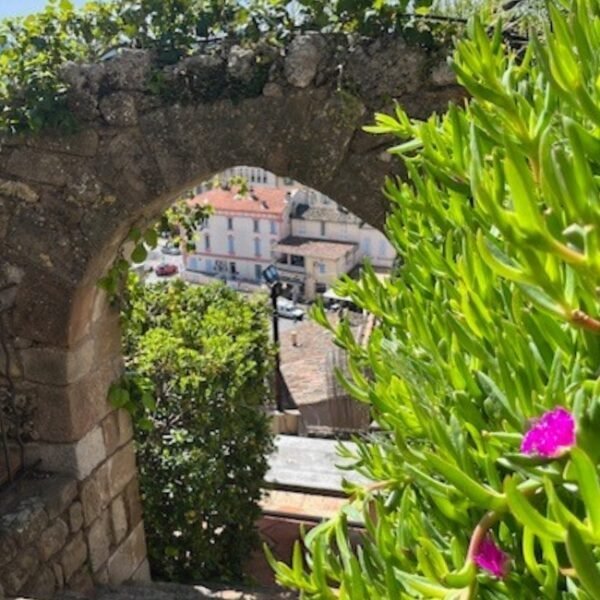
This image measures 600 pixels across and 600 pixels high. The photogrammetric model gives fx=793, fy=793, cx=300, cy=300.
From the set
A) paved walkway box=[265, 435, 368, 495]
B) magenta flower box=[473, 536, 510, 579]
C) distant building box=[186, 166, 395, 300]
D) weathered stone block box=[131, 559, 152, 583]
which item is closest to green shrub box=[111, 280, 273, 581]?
weathered stone block box=[131, 559, 152, 583]

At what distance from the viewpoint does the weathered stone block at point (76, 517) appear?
128 inches

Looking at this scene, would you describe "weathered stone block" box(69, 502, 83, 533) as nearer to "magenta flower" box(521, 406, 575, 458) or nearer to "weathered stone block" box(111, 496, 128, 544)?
"weathered stone block" box(111, 496, 128, 544)

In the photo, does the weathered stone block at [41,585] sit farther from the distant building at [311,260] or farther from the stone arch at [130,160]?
the distant building at [311,260]

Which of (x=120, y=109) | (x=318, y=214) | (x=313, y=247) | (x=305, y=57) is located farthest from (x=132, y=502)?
(x=318, y=214)

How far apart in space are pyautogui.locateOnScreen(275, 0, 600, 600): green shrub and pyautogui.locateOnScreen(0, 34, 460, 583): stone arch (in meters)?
1.46

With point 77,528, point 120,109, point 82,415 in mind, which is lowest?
point 77,528

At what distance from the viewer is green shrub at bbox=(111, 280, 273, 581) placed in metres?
4.28

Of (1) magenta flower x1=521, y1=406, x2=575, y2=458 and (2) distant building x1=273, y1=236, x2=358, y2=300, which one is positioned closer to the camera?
(1) magenta flower x1=521, y1=406, x2=575, y2=458

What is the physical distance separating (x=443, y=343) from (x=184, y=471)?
11.5 ft

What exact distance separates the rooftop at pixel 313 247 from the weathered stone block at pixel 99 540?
2206cm

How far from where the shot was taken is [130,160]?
2.79 meters

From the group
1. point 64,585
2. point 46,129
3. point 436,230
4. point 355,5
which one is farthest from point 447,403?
point 64,585

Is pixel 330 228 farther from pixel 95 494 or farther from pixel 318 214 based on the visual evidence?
pixel 95 494

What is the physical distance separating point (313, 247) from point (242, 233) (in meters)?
3.68
